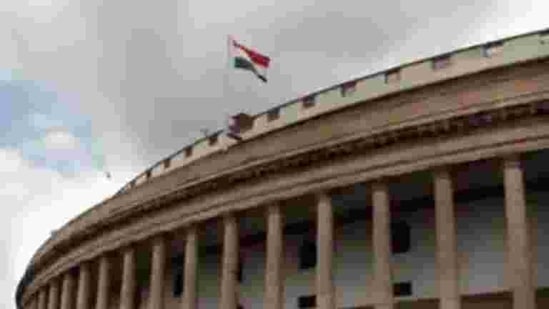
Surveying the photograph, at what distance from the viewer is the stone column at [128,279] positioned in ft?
200

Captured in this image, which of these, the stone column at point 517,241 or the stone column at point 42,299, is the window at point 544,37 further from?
the stone column at point 42,299

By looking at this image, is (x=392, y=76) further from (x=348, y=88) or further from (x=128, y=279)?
(x=128, y=279)

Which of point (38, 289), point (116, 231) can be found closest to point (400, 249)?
point (116, 231)

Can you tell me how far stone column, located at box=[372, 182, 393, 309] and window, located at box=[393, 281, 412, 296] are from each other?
4.62 m

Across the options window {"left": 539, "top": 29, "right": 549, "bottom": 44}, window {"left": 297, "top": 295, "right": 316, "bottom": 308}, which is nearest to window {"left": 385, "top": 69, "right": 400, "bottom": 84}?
window {"left": 539, "top": 29, "right": 549, "bottom": 44}

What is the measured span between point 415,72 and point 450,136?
20.6 feet

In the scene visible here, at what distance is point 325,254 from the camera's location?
1909 inches

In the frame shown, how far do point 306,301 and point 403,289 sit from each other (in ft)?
20.5

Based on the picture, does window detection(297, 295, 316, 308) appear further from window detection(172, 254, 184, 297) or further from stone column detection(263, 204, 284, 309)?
window detection(172, 254, 184, 297)

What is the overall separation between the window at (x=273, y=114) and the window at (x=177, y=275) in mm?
10945

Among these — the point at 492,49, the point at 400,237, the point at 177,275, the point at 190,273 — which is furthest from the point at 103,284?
the point at 492,49

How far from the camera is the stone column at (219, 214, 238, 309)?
173ft

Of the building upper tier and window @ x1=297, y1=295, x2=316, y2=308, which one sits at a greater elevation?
the building upper tier

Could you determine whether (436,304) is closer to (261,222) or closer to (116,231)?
(261,222)
